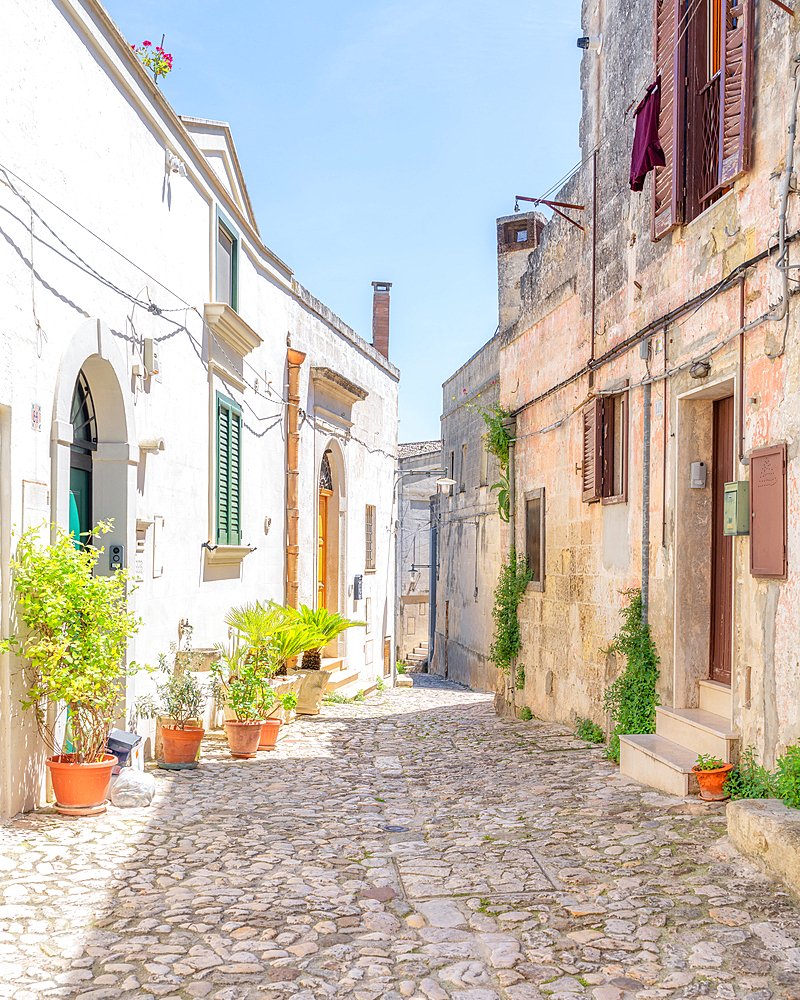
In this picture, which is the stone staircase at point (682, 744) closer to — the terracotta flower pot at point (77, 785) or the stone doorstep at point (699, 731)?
the stone doorstep at point (699, 731)

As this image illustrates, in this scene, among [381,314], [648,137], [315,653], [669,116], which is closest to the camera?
[669,116]

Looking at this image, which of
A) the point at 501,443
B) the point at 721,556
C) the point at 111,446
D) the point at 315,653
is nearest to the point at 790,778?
the point at 721,556

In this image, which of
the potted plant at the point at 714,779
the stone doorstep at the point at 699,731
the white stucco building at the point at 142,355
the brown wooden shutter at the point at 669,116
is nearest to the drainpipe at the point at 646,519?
the stone doorstep at the point at 699,731

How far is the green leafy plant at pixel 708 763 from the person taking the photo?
17.9 feet

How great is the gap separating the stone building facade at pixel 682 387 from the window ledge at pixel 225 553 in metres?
3.41

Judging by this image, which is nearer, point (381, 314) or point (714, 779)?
point (714, 779)

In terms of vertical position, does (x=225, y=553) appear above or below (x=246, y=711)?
above

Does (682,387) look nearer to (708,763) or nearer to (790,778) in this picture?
(708,763)

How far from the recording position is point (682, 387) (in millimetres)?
6598

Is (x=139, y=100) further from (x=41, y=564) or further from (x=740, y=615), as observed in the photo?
(x=740, y=615)

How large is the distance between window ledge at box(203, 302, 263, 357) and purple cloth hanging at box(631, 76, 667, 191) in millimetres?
3847

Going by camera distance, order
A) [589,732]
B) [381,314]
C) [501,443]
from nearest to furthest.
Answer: [589,732] → [501,443] → [381,314]

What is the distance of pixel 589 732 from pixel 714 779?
10.4 feet

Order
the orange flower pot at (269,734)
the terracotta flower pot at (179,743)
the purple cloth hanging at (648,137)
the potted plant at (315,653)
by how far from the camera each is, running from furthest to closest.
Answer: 1. the potted plant at (315,653)
2. the orange flower pot at (269,734)
3. the purple cloth hanging at (648,137)
4. the terracotta flower pot at (179,743)
